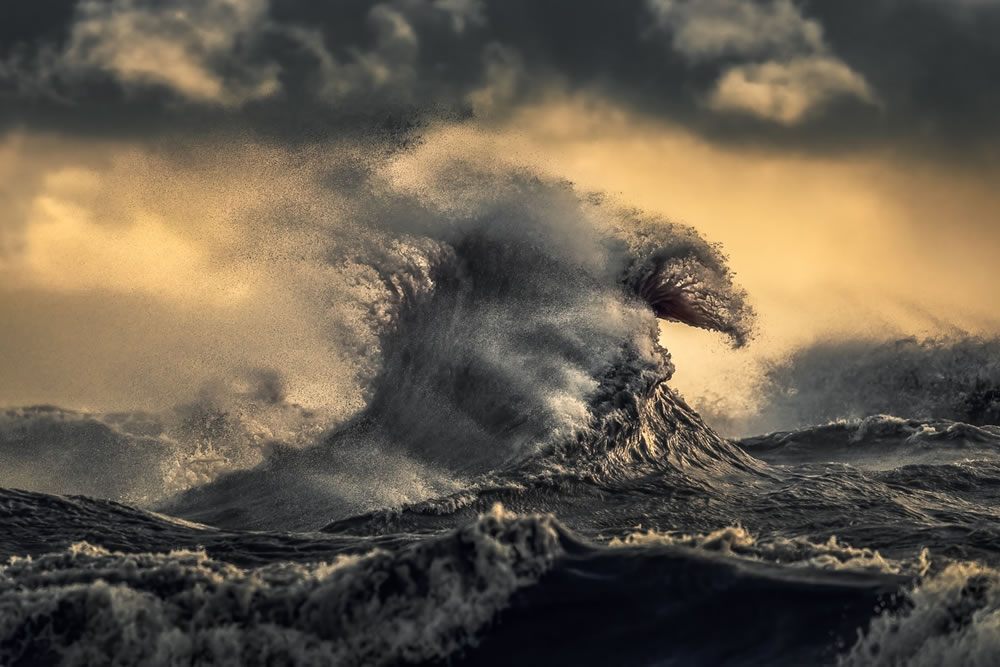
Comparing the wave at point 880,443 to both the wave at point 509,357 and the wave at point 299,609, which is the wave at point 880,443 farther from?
the wave at point 299,609

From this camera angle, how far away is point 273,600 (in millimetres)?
6961

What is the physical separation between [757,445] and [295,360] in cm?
1052

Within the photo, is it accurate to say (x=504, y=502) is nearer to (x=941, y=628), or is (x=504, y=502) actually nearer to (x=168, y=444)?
(x=168, y=444)

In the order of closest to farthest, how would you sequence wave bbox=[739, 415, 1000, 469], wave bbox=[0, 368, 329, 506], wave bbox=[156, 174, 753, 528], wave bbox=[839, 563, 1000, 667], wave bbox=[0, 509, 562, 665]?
1. wave bbox=[839, 563, 1000, 667]
2. wave bbox=[0, 509, 562, 665]
3. wave bbox=[156, 174, 753, 528]
4. wave bbox=[0, 368, 329, 506]
5. wave bbox=[739, 415, 1000, 469]

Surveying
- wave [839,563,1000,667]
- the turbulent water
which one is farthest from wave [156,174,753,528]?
wave [839,563,1000,667]

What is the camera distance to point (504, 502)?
490 inches

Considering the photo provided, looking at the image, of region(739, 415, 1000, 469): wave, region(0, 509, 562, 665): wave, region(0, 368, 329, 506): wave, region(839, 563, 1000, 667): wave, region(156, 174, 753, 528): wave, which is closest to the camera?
region(839, 563, 1000, 667): wave

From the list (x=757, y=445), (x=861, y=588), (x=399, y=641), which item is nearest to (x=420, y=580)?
(x=399, y=641)

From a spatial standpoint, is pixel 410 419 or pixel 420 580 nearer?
pixel 420 580

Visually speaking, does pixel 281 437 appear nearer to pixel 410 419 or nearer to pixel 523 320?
pixel 410 419

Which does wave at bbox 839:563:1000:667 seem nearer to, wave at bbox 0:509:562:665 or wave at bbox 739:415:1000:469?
wave at bbox 0:509:562:665

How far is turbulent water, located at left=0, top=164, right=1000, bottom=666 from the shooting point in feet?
21.8

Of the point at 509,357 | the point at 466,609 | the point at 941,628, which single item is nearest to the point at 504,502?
the point at 509,357

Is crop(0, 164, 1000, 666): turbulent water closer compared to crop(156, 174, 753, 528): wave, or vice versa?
crop(0, 164, 1000, 666): turbulent water
